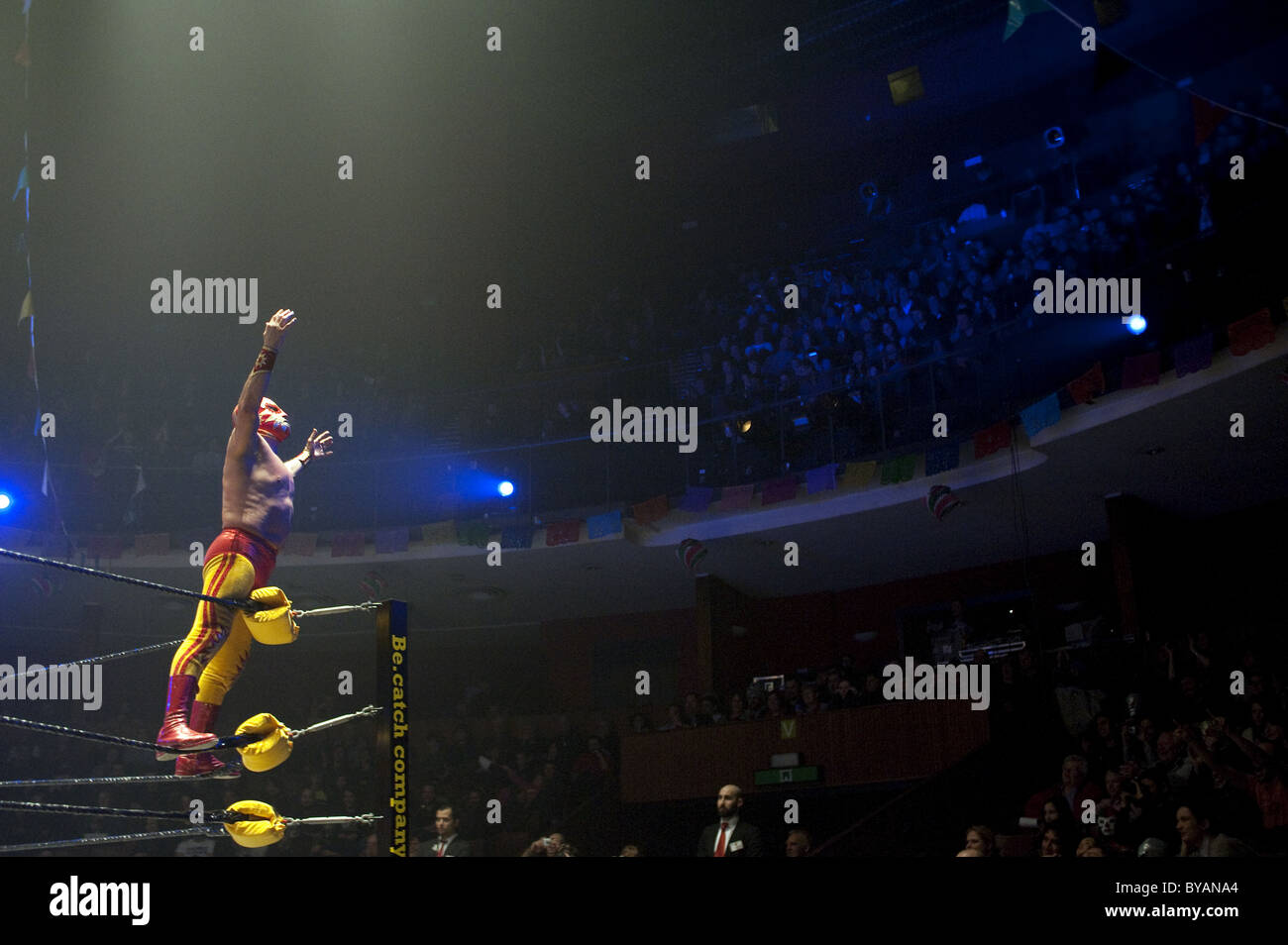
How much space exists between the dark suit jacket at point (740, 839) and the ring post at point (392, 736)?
3721 millimetres

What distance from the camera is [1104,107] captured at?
1218cm

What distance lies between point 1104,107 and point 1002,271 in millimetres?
3168

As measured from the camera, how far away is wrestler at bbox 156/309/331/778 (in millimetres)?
3979

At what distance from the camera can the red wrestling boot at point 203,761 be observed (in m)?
3.92
